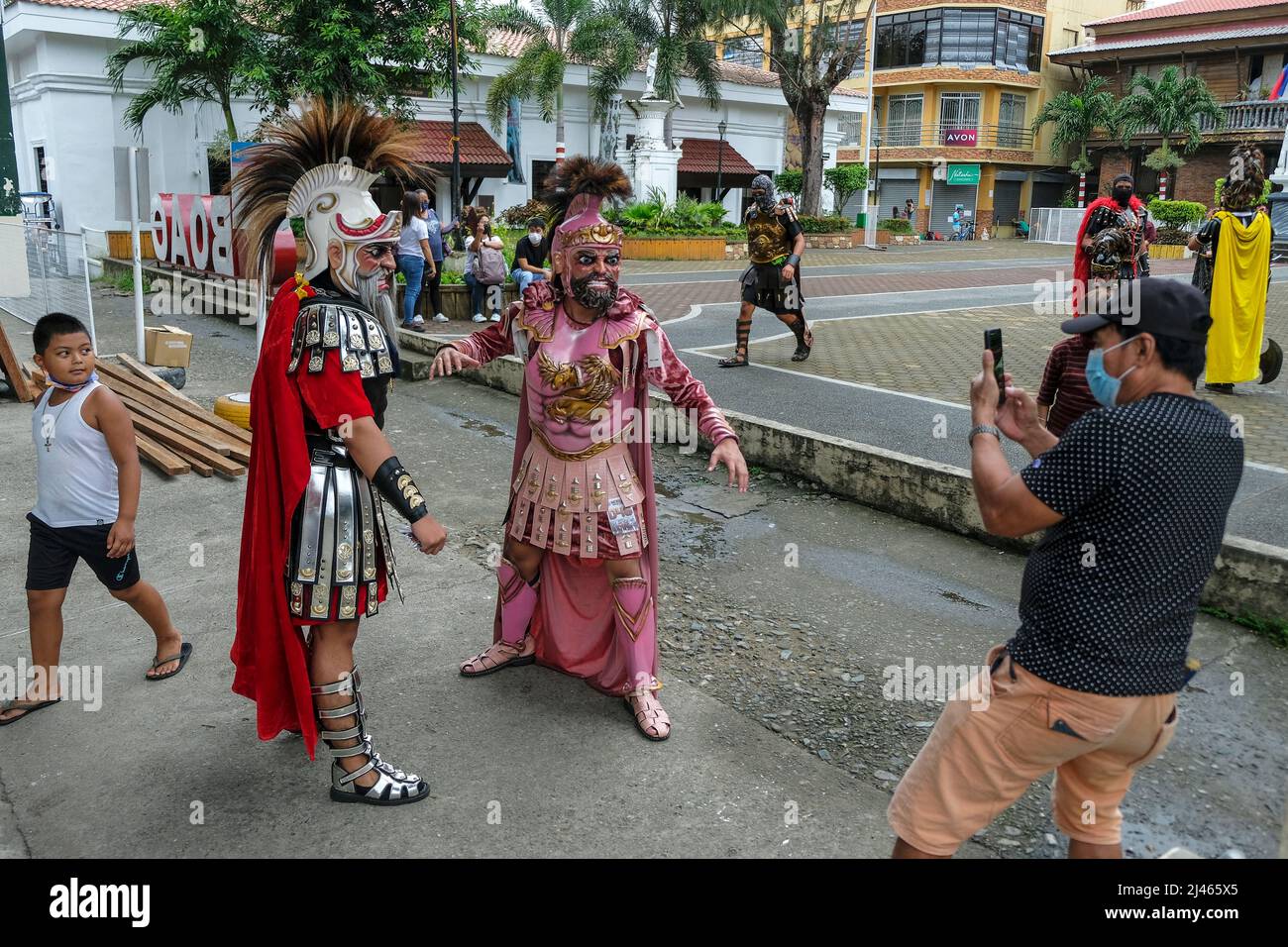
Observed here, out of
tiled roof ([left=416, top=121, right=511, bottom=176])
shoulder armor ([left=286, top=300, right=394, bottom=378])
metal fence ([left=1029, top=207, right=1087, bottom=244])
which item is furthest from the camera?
metal fence ([left=1029, top=207, right=1087, bottom=244])

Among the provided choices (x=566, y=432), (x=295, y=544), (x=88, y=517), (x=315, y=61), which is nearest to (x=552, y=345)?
(x=566, y=432)

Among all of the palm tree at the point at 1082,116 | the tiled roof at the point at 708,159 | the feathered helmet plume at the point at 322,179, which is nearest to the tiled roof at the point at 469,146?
the tiled roof at the point at 708,159

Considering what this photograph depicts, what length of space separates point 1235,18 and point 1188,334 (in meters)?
49.6

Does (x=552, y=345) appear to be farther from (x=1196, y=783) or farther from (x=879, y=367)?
(x=879, y=367)

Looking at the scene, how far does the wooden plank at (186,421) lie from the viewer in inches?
285

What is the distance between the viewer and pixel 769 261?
34.1 ft

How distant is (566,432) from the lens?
3760 mm

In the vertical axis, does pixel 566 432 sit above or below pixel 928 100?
below

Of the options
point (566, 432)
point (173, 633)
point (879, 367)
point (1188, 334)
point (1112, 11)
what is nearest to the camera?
point (1188, 334)

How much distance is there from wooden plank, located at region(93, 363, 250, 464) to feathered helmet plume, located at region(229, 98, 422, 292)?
410 cm

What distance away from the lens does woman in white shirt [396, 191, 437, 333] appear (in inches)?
478

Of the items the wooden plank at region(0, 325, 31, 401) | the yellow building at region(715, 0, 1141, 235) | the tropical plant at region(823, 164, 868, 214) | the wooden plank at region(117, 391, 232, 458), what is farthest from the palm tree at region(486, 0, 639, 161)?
the wooden plank at region(117, 391, 232, 458)

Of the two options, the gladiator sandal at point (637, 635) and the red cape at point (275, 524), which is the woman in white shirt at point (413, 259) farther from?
the red cape at point (275, 524)

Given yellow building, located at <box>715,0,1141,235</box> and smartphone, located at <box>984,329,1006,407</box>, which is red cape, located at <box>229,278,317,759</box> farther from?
yellow building, located at <box>715,0,1141,235</box>
